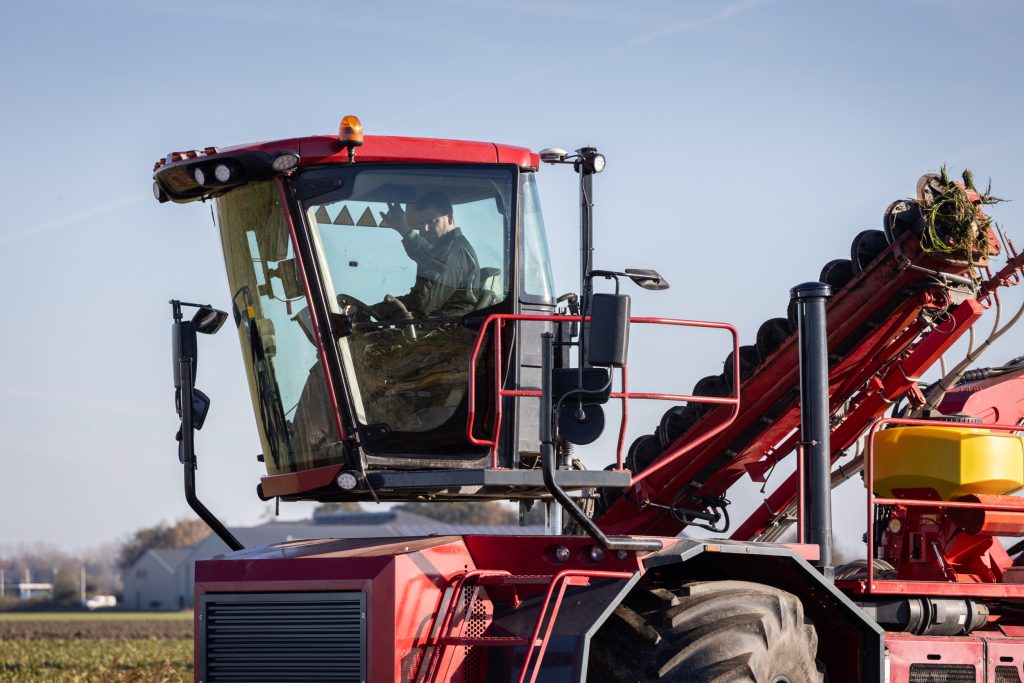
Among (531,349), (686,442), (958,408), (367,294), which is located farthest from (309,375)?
(958,408)

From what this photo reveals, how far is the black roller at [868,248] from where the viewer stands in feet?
26.5

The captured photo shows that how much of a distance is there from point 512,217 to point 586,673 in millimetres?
2452

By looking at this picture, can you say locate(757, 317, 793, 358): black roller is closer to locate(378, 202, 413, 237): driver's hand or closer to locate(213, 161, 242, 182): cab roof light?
locate(378, 202, 413, 237): driver's hand

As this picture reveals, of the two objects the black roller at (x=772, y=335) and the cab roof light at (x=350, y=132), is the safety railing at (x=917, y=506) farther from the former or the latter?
the cab roof light at (x=350, y=132)

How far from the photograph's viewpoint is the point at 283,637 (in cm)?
643

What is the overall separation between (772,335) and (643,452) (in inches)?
43.3

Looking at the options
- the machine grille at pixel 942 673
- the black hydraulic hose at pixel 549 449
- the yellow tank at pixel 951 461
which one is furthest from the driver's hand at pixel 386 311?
the machine grille at pixel 942 673

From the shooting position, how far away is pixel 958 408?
8.73 meters

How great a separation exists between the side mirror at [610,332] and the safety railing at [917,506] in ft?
7.95

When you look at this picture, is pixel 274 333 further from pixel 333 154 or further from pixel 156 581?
pixel 156 581

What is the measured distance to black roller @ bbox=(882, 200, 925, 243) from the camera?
25.9 ft

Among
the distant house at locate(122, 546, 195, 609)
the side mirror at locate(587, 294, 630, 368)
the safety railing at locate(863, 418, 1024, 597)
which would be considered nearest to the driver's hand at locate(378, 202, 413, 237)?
the side mirror at locate(587, 294, 630, 368)

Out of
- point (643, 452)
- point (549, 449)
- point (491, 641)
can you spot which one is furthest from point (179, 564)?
point (549, 449)

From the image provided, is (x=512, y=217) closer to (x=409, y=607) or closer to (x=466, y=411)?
(x=466, y=411)
